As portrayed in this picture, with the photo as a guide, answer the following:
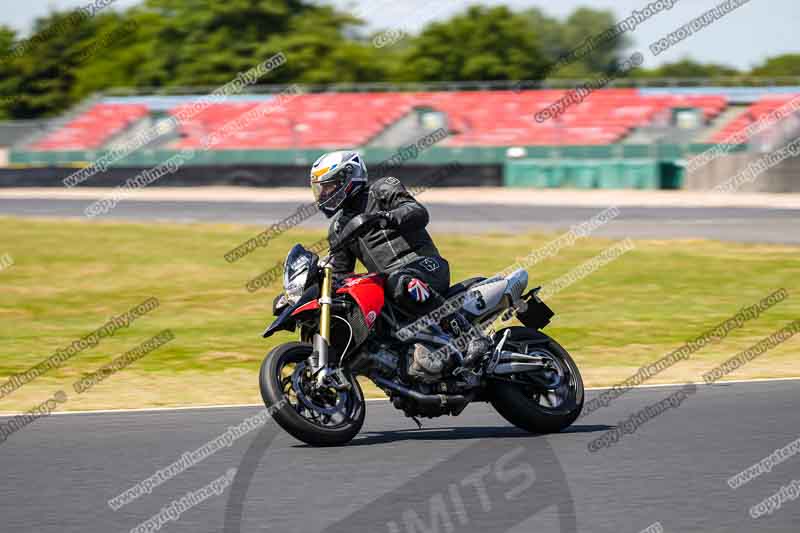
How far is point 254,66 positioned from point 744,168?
37226 mm

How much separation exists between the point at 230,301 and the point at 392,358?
9550mm

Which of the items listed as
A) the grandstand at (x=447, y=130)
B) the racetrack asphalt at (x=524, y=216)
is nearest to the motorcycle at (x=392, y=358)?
the racetrack asphalt at (x=524, y=216)

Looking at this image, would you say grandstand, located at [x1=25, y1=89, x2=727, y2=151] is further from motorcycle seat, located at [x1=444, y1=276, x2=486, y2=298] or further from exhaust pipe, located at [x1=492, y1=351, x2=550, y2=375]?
exhaust pipe, located at [x1=492, y1=351, x2=550, y2=375]

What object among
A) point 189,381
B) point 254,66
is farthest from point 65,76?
point 189,381

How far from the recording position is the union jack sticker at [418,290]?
7.46 metres

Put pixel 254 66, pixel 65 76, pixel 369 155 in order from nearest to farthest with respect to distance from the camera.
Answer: pixel 369 155, pixel 254 66, pixel 65 76

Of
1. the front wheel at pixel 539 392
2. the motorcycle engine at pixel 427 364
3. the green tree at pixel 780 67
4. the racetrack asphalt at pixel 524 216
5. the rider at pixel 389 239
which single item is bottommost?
the green tree at pixel 780 67

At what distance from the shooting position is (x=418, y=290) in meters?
7.48

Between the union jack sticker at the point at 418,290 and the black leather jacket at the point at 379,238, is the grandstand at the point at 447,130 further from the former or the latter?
the union jack sticker at the point at 418,290

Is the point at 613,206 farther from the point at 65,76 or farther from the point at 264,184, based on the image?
the point at 65,76

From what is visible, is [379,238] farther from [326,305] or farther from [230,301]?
[230,301]

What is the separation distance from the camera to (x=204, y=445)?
296 inches

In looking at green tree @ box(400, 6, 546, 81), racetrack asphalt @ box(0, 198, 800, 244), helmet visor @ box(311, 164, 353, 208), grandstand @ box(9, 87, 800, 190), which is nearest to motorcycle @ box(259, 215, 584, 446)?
helmet visor @ box(311, 164, 353, 208)

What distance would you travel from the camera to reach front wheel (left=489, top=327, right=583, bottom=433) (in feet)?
25.3
